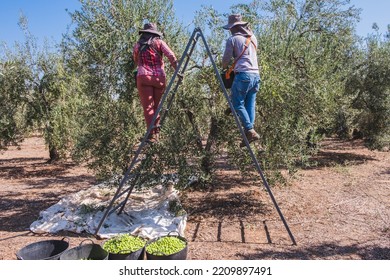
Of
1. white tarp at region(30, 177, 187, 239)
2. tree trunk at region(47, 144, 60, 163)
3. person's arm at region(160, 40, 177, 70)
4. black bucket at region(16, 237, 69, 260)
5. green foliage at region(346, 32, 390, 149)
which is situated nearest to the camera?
black bucket at region(16, 237, 69, 260)

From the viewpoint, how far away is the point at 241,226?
714 centimetres

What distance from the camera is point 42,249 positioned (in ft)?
17.0

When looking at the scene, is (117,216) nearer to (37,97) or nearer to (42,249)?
(42,249)

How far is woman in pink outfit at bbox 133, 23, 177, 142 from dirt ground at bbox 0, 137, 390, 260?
2.49m

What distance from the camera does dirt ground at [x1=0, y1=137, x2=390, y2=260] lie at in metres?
5.92

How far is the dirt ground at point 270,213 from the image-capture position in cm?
592

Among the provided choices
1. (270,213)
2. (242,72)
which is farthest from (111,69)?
(270,213)

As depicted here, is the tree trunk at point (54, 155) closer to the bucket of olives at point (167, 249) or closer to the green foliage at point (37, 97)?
the green foliage at point (37, 97)

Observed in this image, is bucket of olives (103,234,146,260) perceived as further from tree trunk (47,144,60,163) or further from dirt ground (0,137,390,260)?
tree trunk (47,144,60,163)

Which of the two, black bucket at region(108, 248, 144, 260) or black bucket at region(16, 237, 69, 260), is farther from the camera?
black bucket at region(16, 237, 69, 260)

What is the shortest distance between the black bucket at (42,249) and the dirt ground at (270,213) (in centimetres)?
94

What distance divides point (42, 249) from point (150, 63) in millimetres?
3433

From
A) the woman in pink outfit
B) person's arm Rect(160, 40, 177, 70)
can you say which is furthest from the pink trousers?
person's arm Rect(160, 40, 177, 70)

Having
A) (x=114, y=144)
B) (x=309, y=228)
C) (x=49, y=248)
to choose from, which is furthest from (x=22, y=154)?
(x=309, y=228)
